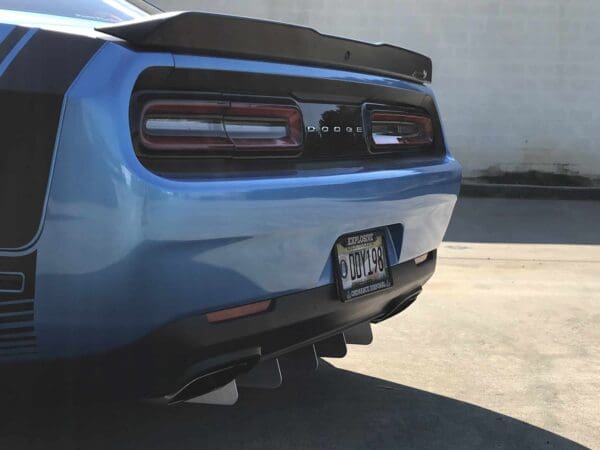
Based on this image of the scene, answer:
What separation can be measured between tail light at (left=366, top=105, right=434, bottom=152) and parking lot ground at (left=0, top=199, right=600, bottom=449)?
49.2 inches

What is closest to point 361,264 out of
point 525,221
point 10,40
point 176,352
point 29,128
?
point 176,352

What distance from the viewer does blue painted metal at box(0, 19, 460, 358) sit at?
186 cm

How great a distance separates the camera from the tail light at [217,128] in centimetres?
198

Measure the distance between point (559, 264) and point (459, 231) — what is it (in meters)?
1.76

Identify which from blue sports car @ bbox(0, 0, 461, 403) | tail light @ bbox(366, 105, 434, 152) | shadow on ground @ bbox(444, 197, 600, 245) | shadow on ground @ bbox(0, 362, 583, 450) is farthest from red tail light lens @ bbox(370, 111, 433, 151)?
shadow on ground @ bbox(444, 197, 600, 245)

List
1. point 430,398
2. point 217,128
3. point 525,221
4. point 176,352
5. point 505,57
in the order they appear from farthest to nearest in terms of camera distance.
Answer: point 505,57, point 525,221, point 430,398, point 217,128, point 176,352

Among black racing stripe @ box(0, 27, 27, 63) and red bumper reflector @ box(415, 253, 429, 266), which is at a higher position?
black racing stripe @ box(0, 27, 27, 63)

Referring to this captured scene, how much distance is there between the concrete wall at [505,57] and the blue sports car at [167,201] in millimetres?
8462

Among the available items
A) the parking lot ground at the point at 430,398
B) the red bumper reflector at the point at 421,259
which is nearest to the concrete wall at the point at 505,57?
the parking lot ground at the point at 430,398

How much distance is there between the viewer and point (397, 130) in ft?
9.75

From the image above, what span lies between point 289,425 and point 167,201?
150 cm

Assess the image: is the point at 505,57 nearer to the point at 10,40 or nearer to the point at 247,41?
the point at 247,41

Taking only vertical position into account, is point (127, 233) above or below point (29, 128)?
below

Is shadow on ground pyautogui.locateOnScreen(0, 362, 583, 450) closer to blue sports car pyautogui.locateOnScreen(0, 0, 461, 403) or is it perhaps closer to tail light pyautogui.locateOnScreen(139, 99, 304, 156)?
blue sports car pyautogui.locateOnScreen(0, 0, 461, 403)
